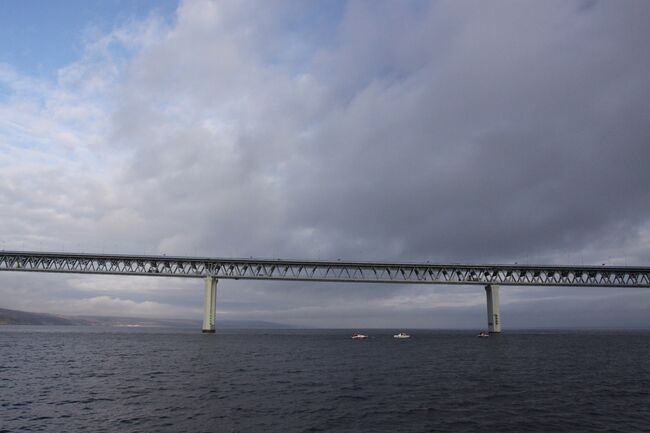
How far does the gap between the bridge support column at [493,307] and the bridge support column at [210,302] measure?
256ft

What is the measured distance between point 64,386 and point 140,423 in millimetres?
17407

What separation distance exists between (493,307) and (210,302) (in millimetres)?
80056

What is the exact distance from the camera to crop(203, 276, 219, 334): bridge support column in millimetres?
121938

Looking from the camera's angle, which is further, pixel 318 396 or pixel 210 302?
pixel 210 302

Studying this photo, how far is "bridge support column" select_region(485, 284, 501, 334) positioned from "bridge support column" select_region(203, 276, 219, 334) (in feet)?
256

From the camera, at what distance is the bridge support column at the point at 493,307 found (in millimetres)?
125250

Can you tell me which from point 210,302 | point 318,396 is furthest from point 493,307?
point 318,396

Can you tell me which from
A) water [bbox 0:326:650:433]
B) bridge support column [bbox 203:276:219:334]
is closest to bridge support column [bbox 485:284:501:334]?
water [bbox 0:326:650:433]

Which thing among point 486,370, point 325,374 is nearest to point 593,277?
point 486,370

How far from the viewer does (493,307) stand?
412 ft

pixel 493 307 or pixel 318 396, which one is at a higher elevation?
pixel 493 307

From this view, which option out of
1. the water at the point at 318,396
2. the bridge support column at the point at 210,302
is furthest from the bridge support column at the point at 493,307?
the bridge support column at the point at 210,302

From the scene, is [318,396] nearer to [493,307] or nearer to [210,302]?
[210,302]

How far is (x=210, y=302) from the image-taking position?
4845 inches
